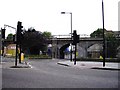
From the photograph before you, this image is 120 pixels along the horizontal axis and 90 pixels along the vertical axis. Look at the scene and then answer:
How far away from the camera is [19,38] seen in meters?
31.5

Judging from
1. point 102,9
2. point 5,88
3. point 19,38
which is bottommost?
point 5,88

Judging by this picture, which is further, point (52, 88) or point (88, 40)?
point (88, 40)

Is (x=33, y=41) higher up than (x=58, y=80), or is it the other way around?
(x=33, y=41)

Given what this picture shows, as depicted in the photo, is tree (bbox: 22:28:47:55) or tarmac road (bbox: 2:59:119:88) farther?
tree (bbox: 22:28:47:55)

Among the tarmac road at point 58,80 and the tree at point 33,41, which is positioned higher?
the tree at point 33,41

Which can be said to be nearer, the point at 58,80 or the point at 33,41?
the point at 58,80

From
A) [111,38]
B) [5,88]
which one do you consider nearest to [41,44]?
[111,38]

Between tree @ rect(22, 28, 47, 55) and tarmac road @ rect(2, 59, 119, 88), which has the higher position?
tree @ rect(22, 28, 47, 55)

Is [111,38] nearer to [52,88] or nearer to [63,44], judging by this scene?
[63,44]

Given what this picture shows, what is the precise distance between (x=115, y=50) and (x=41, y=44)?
72.8ft

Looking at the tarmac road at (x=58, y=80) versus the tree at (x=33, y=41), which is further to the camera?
the tree at (x=33, y=41)

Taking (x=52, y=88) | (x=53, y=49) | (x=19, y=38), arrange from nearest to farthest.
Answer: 1. (x=52, y=88)
2. (x=19, y=38)
3. (x=53, y=49)

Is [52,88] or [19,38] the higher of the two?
[19,38]

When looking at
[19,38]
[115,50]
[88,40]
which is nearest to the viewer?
[19,38]
